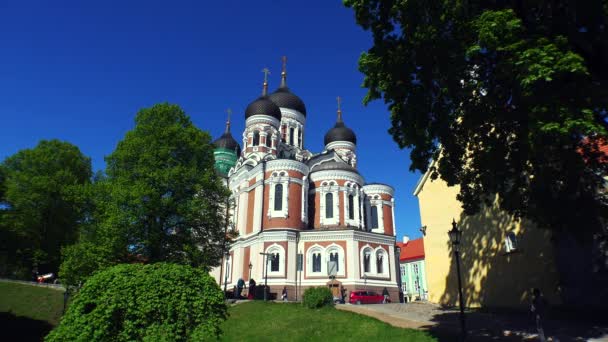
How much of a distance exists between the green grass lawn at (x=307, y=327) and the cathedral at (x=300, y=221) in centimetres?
1155

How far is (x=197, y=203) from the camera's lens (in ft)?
69.0

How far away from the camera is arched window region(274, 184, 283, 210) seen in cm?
3812

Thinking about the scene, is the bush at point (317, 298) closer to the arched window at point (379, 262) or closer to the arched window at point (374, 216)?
the arched window at point (379, 262)

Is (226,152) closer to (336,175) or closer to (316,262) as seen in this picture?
(336,175)

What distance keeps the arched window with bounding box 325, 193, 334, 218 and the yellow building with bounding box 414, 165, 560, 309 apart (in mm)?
15289

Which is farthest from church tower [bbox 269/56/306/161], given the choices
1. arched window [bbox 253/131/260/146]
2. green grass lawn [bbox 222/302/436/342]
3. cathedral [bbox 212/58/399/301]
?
green grass lawn [bbox 222/302/436/342]

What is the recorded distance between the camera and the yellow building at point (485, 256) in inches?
672

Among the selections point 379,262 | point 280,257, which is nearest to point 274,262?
point 280,257

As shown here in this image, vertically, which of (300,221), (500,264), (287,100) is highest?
(287,100)

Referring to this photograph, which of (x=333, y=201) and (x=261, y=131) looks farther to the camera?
(x=261, y=131)

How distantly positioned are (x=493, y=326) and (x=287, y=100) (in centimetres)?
4175

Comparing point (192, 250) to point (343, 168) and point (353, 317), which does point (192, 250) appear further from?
point (343, 168)

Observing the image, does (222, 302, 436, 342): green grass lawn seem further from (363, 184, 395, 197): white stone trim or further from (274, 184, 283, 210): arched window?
(363, 184, 395, 197): white stone trim

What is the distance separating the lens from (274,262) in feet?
116
